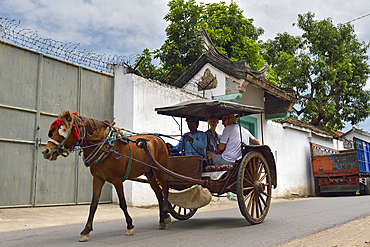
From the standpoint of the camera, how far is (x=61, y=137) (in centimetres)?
444

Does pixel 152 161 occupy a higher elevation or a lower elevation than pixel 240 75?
lower

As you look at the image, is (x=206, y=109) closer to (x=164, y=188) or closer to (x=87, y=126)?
(x=164, y=188)

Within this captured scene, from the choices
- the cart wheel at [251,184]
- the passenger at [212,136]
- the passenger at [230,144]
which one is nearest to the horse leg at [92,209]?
the cart wheel at [251,184]

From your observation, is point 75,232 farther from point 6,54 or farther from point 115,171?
point 6,54

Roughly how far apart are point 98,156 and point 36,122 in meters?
4.00

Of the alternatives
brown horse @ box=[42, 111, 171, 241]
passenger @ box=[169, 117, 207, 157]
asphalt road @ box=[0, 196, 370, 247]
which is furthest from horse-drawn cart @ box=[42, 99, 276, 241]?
passenger @ box=[169, 117, 207, 157]

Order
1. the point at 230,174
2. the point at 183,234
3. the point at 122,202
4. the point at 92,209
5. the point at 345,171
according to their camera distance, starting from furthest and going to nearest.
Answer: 1. the point at 345,171
2. the point at 230,174
3. the point at 183,234
4. the point at 122,202
5. the point at 92,209

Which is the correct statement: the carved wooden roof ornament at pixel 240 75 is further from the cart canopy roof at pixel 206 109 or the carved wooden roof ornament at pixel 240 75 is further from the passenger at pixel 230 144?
the passenger at pixel 230 144

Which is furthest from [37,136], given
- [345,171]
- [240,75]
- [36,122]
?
[345,171]

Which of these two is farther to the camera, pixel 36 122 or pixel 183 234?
pixel 36 122

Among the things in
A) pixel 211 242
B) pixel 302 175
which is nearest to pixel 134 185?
pixel 211 242

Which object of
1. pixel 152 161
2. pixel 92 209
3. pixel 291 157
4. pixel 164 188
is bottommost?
pixel 92 209

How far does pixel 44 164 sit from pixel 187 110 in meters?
3.82

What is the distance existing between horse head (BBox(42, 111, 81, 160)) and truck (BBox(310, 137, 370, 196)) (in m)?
14.0
